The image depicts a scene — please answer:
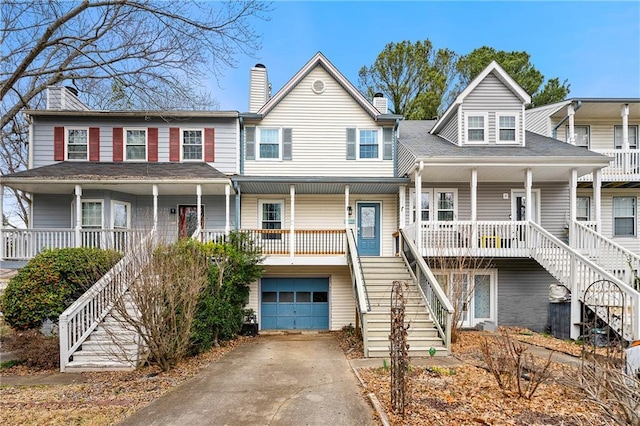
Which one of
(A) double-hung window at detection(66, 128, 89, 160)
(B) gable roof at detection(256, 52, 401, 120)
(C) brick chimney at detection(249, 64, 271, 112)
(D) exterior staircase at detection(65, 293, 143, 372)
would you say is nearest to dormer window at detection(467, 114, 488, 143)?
(B) gable roof at detection(256, 52, 401, 120)

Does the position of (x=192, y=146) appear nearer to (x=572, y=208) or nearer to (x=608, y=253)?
(x=572, y=208)

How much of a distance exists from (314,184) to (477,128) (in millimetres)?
6719

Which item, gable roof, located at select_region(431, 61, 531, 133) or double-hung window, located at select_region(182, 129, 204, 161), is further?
double-hung window, located at select_region(182, 129, 204, 161)

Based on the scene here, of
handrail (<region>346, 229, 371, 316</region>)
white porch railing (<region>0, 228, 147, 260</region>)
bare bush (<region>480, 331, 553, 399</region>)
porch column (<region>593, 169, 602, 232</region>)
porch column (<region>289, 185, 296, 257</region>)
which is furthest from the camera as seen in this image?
porch column (<region>289, 185, 296, 257</region>)

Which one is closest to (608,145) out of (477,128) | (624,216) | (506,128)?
(624,216)

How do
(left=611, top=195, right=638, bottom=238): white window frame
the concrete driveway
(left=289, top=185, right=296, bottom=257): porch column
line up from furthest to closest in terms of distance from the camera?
(left=611, top=195, right=638, bottom=238): white window frame → (left=289, top=185, right=296, bottom=257): porch column → the concrete driveway

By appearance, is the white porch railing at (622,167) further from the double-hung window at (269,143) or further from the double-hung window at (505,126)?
the double-hung window at (269,143)

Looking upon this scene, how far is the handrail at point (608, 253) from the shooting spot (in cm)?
1034

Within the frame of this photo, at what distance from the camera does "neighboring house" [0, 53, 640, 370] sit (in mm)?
12688

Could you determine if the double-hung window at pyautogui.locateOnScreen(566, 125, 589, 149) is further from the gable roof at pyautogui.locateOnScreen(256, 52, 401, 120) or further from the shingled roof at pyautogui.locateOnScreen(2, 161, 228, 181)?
the shingled roof at pyautogui.locateOnScreen(2, 161, 228, 181)

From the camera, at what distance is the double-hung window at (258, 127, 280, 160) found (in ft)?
45.2

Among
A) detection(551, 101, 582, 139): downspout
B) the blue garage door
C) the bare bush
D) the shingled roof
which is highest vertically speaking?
detection(551, 101, 582, 139): downspout

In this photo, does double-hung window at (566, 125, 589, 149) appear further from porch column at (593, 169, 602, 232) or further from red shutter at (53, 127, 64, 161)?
red shutter at (53, 127, 64, 161)

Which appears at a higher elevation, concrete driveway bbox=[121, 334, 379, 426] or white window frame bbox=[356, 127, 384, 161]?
white window frame bbox=[356, 127, 384, 161]
